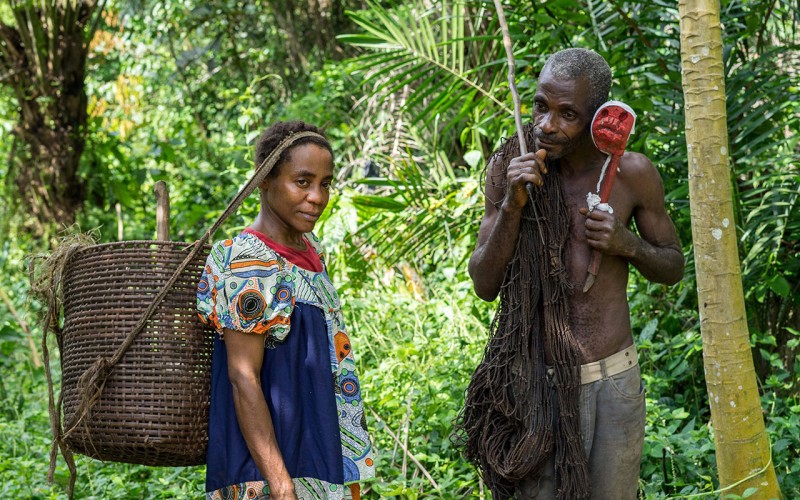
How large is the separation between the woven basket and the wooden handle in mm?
184

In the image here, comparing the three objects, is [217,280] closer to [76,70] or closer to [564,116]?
[564,116]

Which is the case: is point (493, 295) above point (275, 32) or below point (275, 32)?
below

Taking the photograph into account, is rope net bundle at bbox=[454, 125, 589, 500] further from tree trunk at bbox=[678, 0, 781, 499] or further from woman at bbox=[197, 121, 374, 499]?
tree trunk at bbox=[678, 0, 781, 499]

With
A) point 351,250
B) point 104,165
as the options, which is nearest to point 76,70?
point 104,165

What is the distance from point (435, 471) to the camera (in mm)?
4121

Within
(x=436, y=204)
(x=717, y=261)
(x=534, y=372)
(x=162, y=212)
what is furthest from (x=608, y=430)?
(x=436, y=204)

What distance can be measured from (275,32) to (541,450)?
8.43m

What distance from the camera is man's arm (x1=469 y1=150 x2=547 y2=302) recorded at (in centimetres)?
252

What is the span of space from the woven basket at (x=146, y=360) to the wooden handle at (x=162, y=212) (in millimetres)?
184

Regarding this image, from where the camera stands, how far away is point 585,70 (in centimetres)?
261

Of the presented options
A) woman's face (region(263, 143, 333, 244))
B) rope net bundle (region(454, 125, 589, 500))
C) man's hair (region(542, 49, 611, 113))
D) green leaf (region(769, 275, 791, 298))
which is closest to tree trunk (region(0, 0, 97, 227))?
green leaf (region(769, 275, 791, 298))

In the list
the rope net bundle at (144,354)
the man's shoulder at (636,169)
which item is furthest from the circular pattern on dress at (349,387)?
the man's shoulder at (636,169)

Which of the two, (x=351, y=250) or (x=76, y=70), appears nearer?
(x=351, y=250)

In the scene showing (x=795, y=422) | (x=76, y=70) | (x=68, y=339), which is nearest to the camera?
(x=68, y=339)
